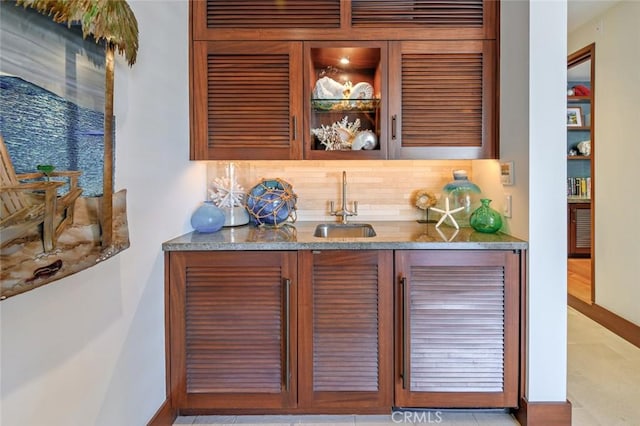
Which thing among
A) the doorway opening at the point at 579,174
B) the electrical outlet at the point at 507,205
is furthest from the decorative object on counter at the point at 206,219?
the doorway opening at the point at 579,174

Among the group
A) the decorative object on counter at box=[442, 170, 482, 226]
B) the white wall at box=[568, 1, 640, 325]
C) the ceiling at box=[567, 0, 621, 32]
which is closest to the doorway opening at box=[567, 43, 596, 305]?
the white wall at box=[568, 1, 640, 325]

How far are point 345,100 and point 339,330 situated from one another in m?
1.29

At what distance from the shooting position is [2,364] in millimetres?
899

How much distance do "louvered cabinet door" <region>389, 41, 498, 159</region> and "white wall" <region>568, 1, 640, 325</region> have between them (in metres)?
1.46

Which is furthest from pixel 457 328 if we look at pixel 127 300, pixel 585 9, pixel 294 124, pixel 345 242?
pixel 585 9

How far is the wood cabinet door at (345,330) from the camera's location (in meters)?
1.76

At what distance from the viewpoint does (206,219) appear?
2.02 m

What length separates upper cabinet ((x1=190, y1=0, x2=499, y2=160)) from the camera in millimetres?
2031

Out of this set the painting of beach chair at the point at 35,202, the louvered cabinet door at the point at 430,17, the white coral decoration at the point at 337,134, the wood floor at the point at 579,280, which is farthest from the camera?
the wood floor at the point at 579,280

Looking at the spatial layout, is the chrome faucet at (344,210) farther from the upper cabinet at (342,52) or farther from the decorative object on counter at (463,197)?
the decorative object on counter at (463,197)

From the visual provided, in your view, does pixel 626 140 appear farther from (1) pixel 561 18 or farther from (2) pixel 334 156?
(2) pixel 334 156

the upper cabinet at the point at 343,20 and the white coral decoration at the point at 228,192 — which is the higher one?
the upper cabinet at the point at 343,20

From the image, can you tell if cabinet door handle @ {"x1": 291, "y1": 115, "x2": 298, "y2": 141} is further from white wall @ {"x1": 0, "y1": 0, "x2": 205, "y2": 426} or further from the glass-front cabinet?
white wall @ {"x1": 0, "y1": 0, "x2": 205, "y2": 426}

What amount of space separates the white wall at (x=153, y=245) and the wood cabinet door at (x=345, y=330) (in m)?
0.67
